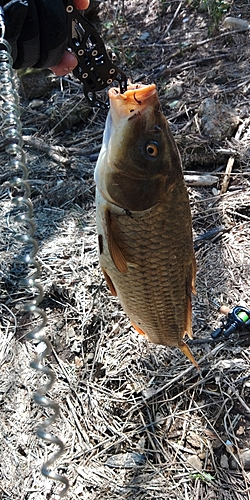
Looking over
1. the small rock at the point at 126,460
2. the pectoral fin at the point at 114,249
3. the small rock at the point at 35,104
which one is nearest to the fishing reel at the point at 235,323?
the small rock at the point at 126,460

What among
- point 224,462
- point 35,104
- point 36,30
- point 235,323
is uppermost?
point 36,30

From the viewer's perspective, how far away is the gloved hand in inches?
62.2

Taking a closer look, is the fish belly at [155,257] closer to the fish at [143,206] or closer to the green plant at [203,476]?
the fish at [143,206]

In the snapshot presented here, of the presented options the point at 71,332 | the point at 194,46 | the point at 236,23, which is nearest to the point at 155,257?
the point at 71,332

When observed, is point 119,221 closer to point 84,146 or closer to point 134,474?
point 134,474

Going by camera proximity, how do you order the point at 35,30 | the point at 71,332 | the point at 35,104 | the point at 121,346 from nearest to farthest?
the point at 35,30 < the point at 121,346 < the point at 71,332 < the point at 35,104

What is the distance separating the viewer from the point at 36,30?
5.55 ft

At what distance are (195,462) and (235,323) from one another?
730 mm

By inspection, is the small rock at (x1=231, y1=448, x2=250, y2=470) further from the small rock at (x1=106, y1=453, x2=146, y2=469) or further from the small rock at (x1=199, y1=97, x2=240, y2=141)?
the small rock at (x1=199, y1=97, x2=240, y2=141)

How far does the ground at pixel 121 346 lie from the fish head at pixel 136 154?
41 centimetres

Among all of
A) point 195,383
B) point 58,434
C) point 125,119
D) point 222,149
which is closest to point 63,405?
point 58,434

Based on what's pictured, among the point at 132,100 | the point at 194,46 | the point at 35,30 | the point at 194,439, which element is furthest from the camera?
the point at 194,46

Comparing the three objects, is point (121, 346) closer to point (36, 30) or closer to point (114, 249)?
point (114, 249)

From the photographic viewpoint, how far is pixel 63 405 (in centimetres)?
235
